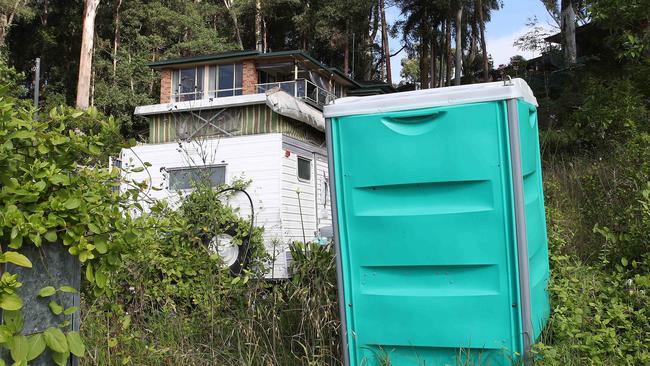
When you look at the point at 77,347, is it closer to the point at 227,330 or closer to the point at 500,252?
the point at 227,330

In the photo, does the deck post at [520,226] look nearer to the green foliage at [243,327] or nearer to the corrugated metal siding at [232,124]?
the green foliage at [243,327]

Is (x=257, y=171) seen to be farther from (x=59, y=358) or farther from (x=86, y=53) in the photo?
(x=86, y=53)

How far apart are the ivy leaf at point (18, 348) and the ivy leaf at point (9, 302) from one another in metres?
0.14

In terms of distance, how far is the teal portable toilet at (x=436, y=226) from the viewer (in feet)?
7.89

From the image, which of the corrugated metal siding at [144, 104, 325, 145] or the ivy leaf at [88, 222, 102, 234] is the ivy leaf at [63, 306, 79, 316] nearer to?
the ivy leaf at [88, 222, 102, 234]

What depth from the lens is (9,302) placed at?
174cm

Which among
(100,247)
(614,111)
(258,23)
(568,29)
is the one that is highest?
(258,23)

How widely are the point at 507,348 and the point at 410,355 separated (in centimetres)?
44

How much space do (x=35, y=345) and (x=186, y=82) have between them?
2196cm

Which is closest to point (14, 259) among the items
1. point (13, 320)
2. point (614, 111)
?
point (13, 320)

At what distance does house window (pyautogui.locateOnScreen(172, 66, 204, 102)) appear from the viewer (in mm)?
22344

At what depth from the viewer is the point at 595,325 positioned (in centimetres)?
296

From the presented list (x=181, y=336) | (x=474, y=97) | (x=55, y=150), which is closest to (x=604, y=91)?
(x=474, y=97)

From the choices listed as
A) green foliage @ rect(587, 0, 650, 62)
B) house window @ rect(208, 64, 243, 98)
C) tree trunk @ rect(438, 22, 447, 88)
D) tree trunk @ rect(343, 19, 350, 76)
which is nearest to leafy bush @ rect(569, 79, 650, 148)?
green foliage @ rect(587, 0, 650, 62)
